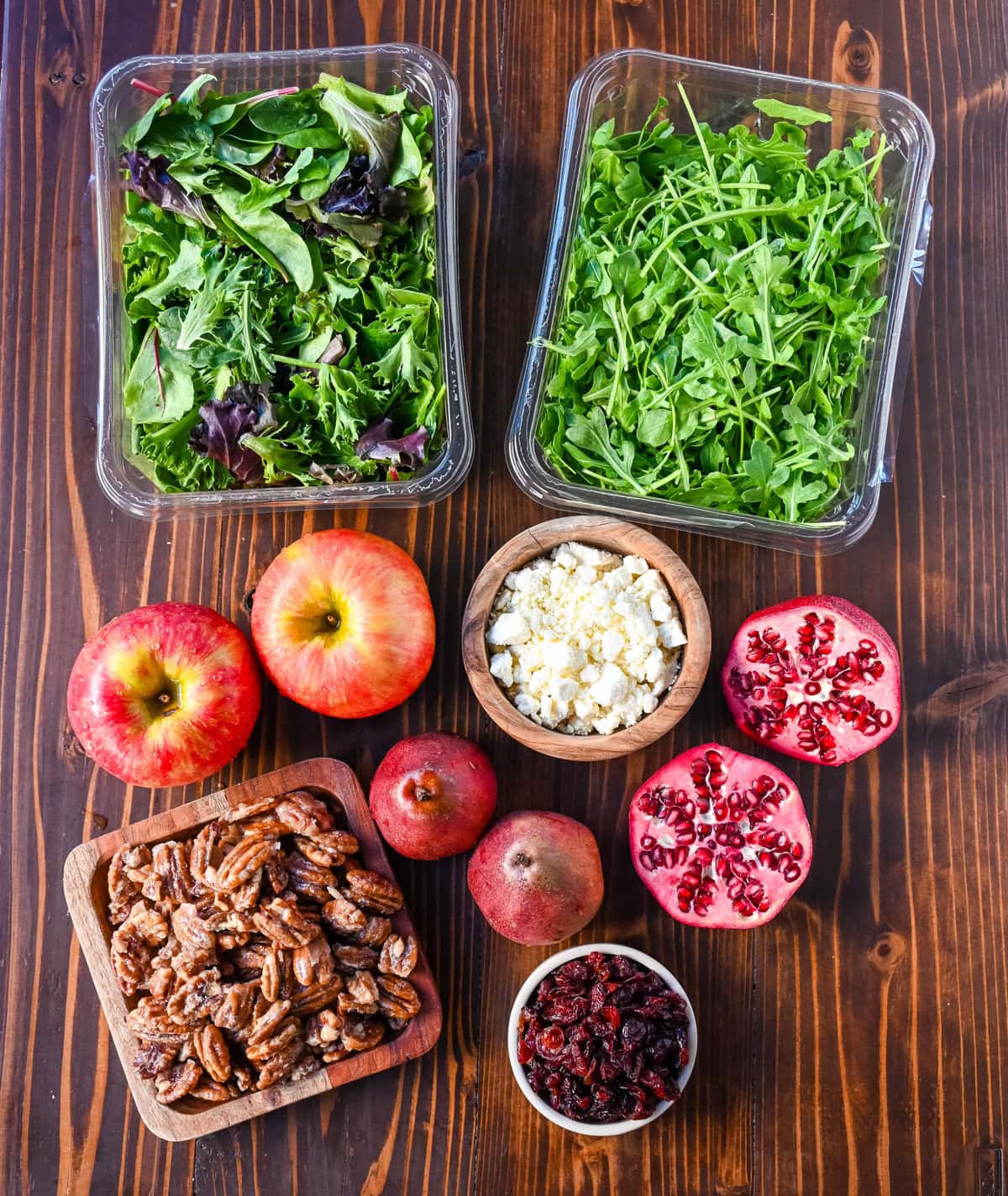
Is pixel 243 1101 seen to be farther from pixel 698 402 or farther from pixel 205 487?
pixel 698 402

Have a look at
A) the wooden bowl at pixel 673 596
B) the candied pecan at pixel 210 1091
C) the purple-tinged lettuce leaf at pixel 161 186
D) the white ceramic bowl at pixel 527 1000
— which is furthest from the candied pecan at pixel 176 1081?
the purple-tinged lettuce leaf at pixel 161 186

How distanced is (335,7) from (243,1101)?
174 centimetres

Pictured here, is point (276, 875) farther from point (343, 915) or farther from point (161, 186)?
point (161, 186)

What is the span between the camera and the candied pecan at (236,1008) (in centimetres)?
138

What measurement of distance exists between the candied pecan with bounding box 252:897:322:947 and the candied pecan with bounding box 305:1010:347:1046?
111mm

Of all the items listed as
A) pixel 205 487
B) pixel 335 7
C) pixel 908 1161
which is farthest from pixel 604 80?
pixel 908 1161

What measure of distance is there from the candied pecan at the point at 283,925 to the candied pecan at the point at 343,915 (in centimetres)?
3

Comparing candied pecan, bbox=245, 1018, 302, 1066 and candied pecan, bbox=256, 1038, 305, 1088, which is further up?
candied pecan, bbox=245, 1018, 302, 1066

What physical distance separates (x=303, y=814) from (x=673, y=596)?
645mm

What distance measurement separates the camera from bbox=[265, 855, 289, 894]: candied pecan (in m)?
1.41

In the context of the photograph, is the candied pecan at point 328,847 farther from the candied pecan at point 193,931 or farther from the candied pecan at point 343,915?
the candied pecan at point 193,931

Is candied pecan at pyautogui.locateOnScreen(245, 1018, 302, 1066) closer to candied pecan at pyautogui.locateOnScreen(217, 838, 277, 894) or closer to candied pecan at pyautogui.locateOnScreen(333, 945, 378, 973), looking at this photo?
candied pecan at pyautogui.locateOnScreen(333, 945, 378, 973)

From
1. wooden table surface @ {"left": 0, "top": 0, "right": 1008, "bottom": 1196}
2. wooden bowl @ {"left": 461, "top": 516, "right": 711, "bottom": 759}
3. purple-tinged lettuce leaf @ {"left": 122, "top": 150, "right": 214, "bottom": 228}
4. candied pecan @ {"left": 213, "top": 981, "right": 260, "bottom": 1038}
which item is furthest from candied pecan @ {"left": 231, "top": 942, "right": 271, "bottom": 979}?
purple-tinged lettuce leaf @ {"left": 122, "top": 150, "right": 214, "bottom": 228}

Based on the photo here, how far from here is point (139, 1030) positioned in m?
1.40
